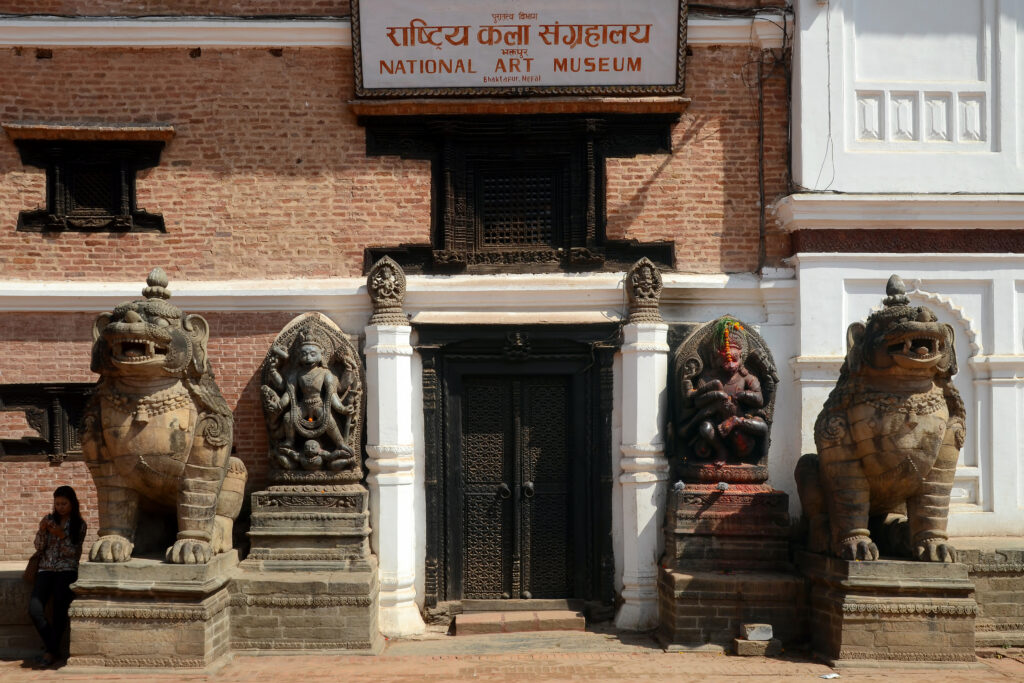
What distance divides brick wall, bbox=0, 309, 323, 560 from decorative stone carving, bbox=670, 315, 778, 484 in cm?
372

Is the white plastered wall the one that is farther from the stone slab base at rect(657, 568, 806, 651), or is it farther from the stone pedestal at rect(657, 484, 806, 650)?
the stone slab base at rect(657, 568, 806, 651)

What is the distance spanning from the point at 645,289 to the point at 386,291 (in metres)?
2.34

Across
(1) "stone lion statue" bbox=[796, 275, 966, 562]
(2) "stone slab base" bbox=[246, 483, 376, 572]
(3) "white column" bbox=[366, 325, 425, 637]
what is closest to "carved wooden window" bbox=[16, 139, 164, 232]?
(3) "white column" bbox=[366, 325, 425, 637]

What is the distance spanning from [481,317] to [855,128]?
3871 mm

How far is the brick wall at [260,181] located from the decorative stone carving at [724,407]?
0.91m

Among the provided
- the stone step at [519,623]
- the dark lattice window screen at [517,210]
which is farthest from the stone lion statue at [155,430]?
the dark lattice window screen at [517,210]

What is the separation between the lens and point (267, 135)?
394 inches

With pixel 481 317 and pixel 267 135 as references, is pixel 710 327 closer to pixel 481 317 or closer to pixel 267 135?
pixel 481 317

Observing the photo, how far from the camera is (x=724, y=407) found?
924cm

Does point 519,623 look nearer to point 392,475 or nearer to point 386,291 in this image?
point 392,475

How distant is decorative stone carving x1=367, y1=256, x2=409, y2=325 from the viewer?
9.66 m

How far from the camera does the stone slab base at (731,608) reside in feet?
29.0

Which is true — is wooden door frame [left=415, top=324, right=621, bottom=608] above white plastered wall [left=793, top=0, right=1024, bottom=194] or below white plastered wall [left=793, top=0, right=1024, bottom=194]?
below

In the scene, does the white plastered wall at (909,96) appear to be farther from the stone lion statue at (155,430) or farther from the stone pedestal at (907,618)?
the stone lion statue at (155,430)
